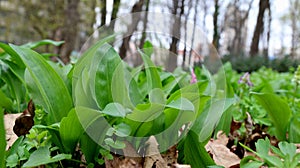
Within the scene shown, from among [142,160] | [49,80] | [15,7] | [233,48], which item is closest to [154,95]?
[142,160]

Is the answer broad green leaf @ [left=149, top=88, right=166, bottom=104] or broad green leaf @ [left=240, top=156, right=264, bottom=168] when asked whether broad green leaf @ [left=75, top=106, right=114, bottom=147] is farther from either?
broad green leaf @ [left=240, top=156, right=264, bottom=168]

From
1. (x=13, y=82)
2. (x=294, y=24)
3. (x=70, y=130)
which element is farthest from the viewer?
(x=294, y=24)

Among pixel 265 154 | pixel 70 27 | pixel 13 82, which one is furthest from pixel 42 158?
pixel 70 27

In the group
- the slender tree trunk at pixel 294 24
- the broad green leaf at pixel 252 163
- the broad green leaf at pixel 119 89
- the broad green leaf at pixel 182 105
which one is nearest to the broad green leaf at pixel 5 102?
the broad green leaf at pixel 119 89

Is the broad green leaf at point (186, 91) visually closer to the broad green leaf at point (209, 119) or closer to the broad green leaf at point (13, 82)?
the broad green leaf at point (209, 119)

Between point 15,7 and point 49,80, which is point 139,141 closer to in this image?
point 49,80

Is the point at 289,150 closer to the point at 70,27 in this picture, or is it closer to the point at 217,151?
the point at 217,151

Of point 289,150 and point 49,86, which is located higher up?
point 49,86
